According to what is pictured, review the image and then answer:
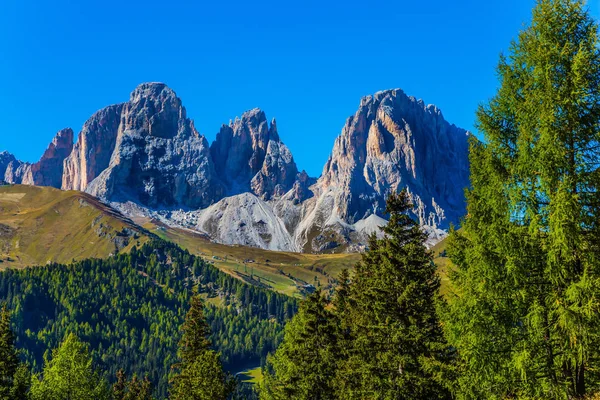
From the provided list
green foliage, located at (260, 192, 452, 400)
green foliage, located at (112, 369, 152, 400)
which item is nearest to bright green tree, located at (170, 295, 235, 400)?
green foliage, located at (260, 192, 452, 400)

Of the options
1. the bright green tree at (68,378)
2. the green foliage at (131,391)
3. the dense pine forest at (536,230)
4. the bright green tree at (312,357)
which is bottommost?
the green foliage at (131,391)

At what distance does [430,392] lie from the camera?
24062mm

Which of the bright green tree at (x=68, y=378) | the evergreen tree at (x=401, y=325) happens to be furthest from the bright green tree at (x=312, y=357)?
the bright green tree at (x=68, y=378)

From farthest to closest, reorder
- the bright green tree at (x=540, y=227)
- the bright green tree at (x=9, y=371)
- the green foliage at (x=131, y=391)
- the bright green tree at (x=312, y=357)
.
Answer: the green foliage at (x=131, y=391), the bright green tree at (x=9, y=371), the bright green tree at (x=312, y=357), the bright green tree at (x=540, y=227)

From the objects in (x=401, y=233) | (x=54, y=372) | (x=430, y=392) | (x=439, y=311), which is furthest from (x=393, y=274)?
(x=54, y=372)

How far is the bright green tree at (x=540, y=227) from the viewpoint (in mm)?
13797

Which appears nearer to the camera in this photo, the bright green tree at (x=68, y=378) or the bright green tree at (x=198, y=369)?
the bright green tree at (x=198, y=369)

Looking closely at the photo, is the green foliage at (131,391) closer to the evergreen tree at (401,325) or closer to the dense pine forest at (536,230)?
the evergreen tree at (401,325)

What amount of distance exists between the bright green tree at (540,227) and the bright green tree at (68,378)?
1478 inches

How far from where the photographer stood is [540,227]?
14.1 meters

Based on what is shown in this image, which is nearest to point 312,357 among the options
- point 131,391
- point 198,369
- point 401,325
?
point 401,325

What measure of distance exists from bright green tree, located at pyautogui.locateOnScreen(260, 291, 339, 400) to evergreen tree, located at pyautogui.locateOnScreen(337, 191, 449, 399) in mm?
4735

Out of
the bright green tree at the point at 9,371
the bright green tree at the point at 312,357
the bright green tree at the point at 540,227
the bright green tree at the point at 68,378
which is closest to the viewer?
the bright green tree at the point at 540,227

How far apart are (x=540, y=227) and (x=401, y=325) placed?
12300 millimetres
